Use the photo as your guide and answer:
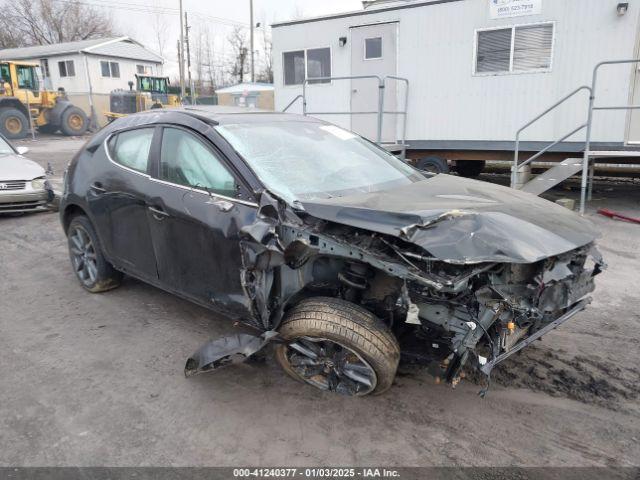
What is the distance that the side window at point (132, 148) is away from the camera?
3.91 meters

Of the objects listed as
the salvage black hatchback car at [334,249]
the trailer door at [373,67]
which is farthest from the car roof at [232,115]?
the trailer door at [373,67]

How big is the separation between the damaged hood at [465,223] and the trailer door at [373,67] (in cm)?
704

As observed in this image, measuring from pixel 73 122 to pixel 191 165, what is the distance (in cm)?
2426

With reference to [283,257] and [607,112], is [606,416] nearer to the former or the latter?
[283,257]

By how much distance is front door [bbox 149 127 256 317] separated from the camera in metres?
3.17

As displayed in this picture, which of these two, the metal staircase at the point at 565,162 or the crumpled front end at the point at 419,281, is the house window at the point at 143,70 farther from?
the crumpled front end at the point at 419,281

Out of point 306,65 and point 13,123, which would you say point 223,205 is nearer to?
point 306,65

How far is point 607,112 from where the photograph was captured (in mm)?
7926

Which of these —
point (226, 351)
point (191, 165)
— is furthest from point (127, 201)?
point (226, 351)

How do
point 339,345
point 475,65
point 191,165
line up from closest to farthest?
1. point 339,345
2. point 191,165
3. point 475,65

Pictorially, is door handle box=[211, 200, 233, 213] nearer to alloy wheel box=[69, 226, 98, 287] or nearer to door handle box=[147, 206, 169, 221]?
door handle box=[147, 206, 169, 221]

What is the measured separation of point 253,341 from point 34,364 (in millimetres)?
1687

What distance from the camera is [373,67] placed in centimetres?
1000

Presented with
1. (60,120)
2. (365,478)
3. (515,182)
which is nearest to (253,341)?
(365,478)
